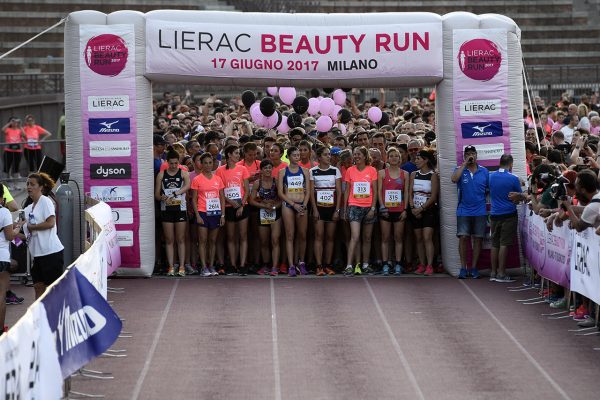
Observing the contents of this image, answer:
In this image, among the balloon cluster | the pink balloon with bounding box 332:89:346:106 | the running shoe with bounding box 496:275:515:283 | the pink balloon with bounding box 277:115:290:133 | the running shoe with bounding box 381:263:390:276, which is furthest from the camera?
the pink balloon with bounding box 332:89:346:106

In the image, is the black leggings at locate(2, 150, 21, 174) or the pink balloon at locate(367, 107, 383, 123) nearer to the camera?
the pink balloon at locate(367, 107, 383, 123)

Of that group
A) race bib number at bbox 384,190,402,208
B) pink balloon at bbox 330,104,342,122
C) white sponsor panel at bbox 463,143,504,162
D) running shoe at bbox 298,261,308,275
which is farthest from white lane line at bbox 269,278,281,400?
pink balloon at bbox 330,104,342,122

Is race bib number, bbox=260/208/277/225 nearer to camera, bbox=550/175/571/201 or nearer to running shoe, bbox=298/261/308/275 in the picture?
running shoe, bbox=298/261/308/275

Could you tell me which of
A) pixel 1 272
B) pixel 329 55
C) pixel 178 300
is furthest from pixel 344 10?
pixel 1 272

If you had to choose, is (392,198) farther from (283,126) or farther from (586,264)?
(283,126)

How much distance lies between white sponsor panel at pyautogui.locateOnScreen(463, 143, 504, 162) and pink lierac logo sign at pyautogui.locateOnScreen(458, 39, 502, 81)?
0.92 metres

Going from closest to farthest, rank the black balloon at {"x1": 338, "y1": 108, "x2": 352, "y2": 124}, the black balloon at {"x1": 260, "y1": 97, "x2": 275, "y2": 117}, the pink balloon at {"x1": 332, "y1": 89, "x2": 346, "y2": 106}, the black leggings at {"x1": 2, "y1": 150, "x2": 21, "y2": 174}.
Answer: the black balloon at {"x1": 260, "y1": 97, "x2": 275, "y2": 117}, the black balloon at {"x1": 338, "y1": 108, "x2": 352, "y2": 124}, the pink balloon at {"x1": 332, "y1": 89, "x2": 346, "y2": 106}, the black leggings at {"x1": 2, "y1": 150, "x2": 21, "y2": 174}

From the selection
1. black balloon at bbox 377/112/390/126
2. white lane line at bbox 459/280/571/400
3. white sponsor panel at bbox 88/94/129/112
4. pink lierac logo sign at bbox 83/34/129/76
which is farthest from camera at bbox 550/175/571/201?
black balloon at bbox 377/112/390/126

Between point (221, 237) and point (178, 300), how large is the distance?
211 centimetres

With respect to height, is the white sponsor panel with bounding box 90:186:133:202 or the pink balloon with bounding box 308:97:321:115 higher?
the pink balloon with bounding box 308:97:321:115

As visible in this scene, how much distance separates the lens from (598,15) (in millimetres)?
39250

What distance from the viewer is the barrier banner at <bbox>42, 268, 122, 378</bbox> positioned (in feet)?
29.0

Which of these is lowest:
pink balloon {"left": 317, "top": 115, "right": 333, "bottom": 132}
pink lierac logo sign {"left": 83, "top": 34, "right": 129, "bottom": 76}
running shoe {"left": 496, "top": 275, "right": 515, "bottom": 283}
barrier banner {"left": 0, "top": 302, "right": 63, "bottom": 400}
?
running shoe {"left": 496, "top": 275, "right": 515, "bottom": 283}

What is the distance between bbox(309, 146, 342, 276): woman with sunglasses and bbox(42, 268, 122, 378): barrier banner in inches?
256
